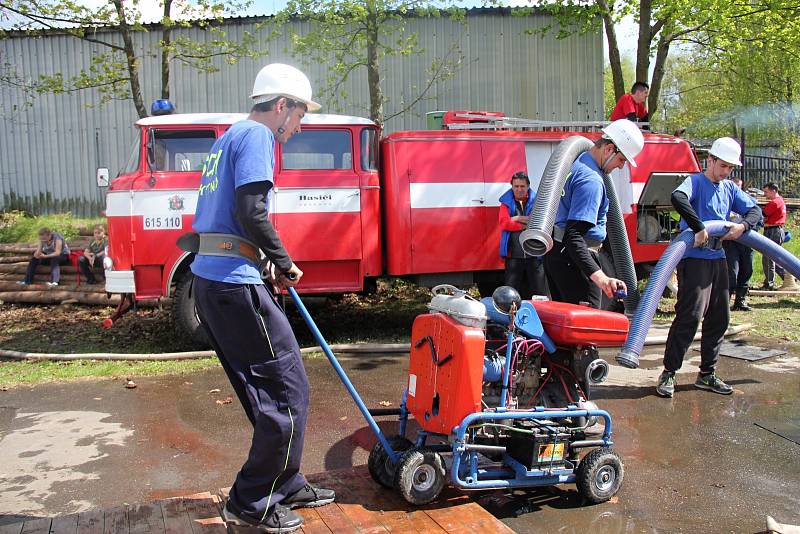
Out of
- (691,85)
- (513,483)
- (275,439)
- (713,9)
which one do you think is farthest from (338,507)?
(691,85)

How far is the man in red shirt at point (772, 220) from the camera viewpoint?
11289mm

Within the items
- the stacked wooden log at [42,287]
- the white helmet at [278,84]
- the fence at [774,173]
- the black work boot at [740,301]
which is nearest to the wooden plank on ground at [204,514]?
the white helmet at [278,84]

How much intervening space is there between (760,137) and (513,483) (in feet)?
86.6

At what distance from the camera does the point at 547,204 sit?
439 centimetres

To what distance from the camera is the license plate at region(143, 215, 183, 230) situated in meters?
7.79

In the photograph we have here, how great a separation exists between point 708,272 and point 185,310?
543cm

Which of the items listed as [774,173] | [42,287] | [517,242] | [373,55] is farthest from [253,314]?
[774,173]

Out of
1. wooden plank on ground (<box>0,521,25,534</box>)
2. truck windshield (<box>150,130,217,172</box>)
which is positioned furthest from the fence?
wooden plank on ground (<box>0,521,25,534</box>)

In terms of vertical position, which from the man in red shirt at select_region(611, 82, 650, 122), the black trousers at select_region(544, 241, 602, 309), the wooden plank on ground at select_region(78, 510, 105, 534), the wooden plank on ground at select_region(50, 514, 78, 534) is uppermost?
the man in red shirt at select_region(611, 82, 650, 122)

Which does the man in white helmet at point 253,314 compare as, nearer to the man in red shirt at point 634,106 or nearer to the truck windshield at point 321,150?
the truck windshield at point 321,150

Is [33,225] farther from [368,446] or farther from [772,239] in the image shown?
[772,239]

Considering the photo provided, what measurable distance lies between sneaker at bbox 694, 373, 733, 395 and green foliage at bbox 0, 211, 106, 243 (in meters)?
11.8

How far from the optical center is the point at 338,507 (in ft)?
11.8

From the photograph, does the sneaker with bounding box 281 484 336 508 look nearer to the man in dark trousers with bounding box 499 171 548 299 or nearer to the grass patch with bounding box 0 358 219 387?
the grass patch with bounding box 0 358 219 387
